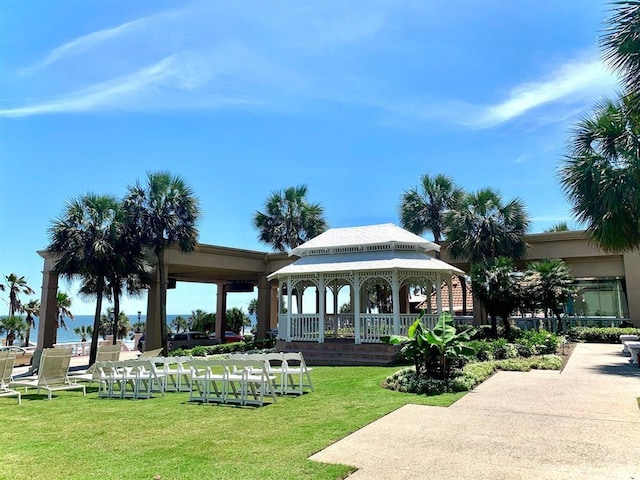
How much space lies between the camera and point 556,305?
775 inches

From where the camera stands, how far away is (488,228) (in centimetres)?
2264

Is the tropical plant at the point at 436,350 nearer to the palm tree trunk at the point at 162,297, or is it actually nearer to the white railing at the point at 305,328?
the white railing at the point at 305,328

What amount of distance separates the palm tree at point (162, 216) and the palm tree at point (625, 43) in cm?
1789

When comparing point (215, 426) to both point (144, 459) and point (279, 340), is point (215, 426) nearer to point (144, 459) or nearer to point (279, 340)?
point (144, 459)

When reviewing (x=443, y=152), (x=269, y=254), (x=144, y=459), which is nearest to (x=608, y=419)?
(x=144, y=459)

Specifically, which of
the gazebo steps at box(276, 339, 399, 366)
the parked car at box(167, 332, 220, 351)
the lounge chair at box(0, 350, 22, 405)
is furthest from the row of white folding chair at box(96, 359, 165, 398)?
the parked car at box(167, 332, 220, 351)

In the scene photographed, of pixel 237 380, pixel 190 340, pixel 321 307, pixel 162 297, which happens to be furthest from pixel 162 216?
pixel 237 380

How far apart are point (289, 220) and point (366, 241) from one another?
1088 cm

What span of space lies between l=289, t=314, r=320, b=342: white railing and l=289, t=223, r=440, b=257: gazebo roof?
9.48ft

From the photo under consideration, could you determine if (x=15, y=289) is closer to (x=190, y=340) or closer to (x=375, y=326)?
(x=190, y=340)

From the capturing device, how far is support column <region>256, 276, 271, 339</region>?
28.1 metres

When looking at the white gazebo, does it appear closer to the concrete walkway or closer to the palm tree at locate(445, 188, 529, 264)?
the palm tree at locate(445, 188, 529, 264)

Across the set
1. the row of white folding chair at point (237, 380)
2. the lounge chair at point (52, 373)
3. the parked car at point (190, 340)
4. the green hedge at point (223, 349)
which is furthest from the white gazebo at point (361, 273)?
the parked car at point (190, 340)

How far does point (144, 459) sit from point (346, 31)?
9824 millimetres
